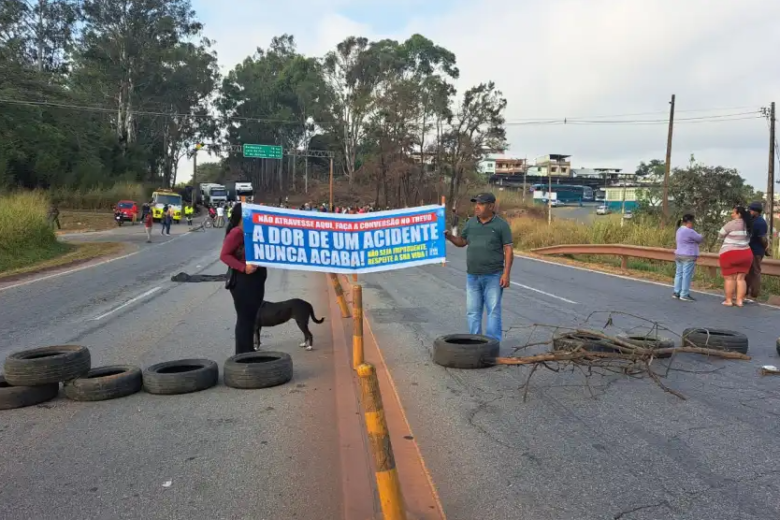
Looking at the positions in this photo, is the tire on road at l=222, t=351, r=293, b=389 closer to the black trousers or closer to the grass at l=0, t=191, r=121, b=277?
the black trousers

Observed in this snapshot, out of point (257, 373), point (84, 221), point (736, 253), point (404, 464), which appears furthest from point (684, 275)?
point (84, 221)

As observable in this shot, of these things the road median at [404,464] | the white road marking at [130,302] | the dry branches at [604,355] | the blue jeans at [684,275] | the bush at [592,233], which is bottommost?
the white road marking at [130,302]

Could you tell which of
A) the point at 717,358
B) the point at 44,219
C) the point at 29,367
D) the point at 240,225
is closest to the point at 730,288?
the point at 717,358

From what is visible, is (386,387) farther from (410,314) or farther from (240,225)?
(410,314)

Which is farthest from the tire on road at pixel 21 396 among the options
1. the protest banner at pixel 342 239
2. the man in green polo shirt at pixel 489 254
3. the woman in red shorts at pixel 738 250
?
the woman in red shorts at pixel 738 250

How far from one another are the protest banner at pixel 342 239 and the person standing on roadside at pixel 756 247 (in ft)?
24.6

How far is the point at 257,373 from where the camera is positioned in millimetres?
5734

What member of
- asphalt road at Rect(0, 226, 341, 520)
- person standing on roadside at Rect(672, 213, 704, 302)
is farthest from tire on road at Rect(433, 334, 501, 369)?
person standing on roadside at Rect(672, 213, 704, 302)

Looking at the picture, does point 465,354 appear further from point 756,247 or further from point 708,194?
point 708,194

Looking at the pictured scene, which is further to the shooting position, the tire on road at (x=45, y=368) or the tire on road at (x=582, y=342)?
the tire on road at (x=582, y=342)

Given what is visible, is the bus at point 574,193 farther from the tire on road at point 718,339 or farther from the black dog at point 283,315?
the black dog at point 283,315

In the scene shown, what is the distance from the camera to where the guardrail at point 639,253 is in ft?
39.8

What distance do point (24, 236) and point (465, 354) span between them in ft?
63.4

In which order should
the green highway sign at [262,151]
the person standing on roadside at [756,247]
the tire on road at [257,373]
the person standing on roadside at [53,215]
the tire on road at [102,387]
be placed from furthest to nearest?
the green highway sign at [262,151] < the person standing on roadside at [53,215] < the person standing on roadside at [756,247] < the tire on road at [257,373] < the tire on road at [102,387]
